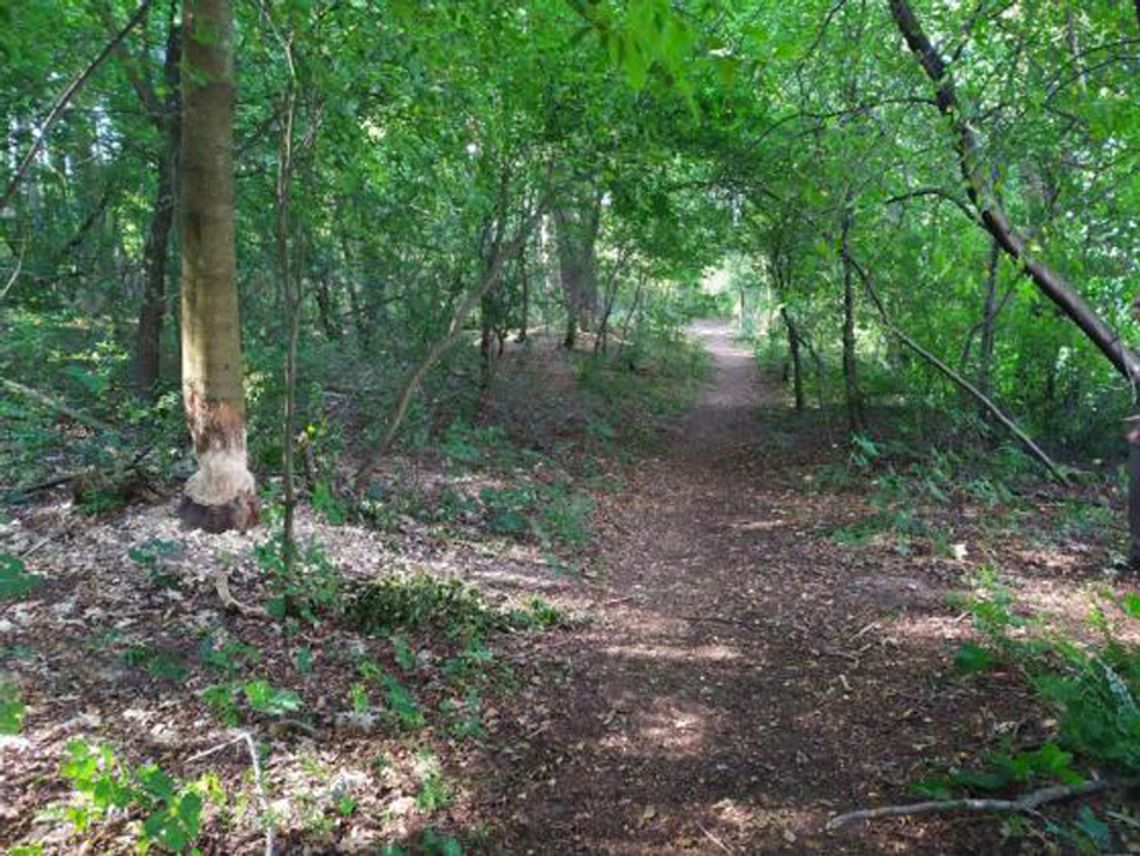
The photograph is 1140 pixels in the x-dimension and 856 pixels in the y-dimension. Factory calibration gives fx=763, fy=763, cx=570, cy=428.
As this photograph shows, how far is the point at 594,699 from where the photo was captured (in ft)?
14.0

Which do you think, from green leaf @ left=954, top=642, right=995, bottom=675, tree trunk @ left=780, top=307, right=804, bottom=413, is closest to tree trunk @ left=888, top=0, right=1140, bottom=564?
green leaf @ left=954, top=642, right=995, bottom=675

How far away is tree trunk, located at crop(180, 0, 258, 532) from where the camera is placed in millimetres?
4637

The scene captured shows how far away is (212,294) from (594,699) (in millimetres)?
3412

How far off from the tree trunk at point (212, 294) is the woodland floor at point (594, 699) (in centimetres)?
35

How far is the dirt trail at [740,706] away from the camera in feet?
10.4

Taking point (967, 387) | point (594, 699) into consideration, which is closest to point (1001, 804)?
point (594, 699)

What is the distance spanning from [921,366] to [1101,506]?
10.1ft

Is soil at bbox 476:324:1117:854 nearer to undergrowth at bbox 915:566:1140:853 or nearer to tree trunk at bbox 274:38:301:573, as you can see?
undergrowth at bbox 915:566:1140:853

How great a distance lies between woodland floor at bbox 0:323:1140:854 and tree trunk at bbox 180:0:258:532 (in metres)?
0.35

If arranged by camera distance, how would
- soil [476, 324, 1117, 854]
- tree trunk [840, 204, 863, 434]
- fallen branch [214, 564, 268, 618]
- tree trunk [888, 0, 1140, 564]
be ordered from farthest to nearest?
tree trunk [840, 204, 863, 434] < tree trunk [888, 0, 1140, 564] < fallen branch [214, 564, 268, 618] < soil [476, 324, 1117, 854]

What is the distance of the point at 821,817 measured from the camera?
123 inches

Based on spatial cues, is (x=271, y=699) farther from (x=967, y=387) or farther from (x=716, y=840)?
(x=967, y=387)

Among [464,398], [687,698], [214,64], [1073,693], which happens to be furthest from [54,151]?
[1073,693]

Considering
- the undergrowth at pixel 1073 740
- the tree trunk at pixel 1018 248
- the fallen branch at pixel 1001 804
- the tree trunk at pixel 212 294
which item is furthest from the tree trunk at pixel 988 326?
the tree trunk at pixel 212 294
